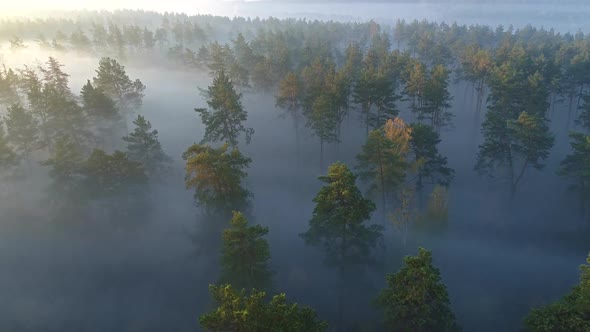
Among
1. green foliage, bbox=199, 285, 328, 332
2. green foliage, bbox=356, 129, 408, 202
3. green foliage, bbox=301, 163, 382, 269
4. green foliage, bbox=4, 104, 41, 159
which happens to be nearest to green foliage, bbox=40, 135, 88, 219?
green foliage, bbox=4, 104, 41, 159

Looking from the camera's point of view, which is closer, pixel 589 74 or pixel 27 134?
pixel 27 134

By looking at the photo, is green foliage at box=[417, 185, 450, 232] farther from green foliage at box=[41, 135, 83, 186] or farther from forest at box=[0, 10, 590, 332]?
green foliage at box=[41, 135, 83, 186]

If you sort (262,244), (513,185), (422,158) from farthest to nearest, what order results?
1. (513,185)
2. (422,158)
3. (262,244)

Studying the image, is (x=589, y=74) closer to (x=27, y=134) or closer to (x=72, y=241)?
(x=72, y=241)

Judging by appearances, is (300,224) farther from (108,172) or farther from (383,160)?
(108,172)

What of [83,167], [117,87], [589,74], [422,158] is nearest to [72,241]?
[83,167]

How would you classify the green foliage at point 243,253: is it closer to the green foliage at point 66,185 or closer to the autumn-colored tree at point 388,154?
the autumn-colored tree at point 388,154

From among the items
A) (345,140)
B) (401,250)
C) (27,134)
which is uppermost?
(27,134)

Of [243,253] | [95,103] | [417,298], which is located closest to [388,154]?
[243,253]
